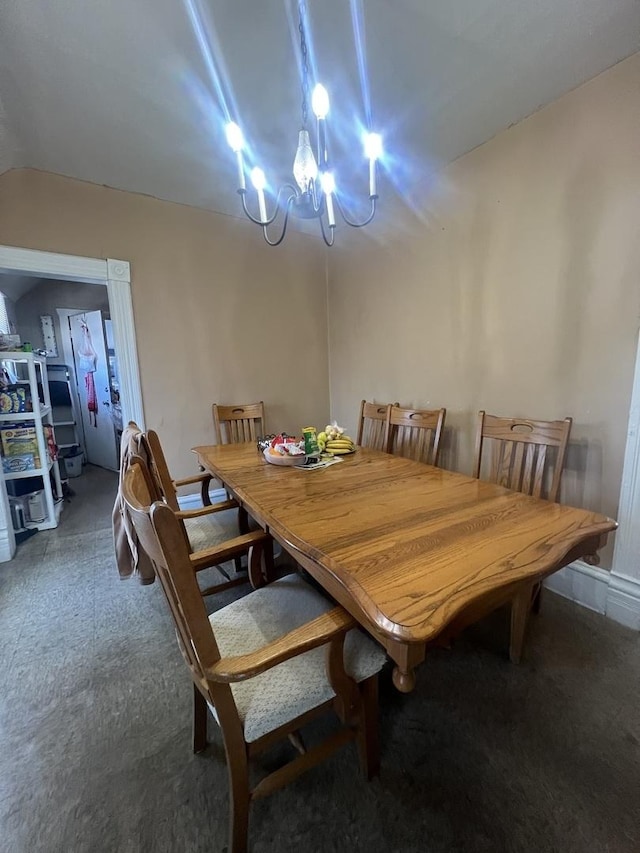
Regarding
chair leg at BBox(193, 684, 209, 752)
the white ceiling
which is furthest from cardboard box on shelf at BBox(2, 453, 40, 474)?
chair leg at BBox(193, 684, 209, 752)

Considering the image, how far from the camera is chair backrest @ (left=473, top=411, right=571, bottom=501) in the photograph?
62.3 inches

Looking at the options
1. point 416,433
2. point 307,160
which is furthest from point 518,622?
point 307,160

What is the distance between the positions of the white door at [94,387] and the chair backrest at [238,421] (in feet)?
7.84

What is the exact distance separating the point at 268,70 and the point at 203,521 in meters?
2.14

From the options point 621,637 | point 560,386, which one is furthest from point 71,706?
point 560,386

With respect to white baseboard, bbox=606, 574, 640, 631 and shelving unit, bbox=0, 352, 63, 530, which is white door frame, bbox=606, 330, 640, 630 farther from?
shelving unit, bbox=0, 352, 63, 530

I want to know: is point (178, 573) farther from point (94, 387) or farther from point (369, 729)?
point (94, 387)

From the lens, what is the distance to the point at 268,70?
1.57 m

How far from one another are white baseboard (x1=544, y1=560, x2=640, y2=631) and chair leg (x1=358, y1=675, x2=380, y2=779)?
1.34 metres

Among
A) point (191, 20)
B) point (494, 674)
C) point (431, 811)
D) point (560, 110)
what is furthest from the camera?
point (560, 110)

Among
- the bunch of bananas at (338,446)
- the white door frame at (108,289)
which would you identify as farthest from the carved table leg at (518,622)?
the white door frame at (108,289)

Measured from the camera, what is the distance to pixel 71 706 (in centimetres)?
136

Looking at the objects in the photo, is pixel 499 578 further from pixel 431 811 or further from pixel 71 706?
pixel 71 706

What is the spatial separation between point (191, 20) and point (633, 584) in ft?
9.87
